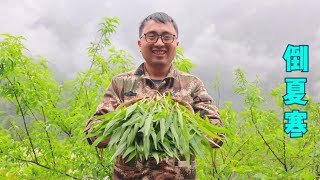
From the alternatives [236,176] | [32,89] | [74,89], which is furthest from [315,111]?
[32,89]

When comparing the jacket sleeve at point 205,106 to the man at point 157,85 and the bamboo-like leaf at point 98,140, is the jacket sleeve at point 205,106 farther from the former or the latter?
the bamboo-like leaf at point 98,140

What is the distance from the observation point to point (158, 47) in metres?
2.35

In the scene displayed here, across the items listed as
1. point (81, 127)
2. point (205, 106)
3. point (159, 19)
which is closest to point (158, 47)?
point (159, 19)

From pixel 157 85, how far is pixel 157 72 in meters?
Result: 0.08

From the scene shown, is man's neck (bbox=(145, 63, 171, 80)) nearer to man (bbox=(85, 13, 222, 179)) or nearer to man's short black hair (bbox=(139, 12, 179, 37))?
man (bbox=(85, 13, 222, 179))

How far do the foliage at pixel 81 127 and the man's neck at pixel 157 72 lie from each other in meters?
2.09

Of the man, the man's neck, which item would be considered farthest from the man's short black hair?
the man's neck

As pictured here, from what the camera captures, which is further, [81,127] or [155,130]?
[81,127]

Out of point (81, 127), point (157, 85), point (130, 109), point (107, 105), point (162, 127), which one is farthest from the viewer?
point (81, 127)

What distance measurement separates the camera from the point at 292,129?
5.04 meters

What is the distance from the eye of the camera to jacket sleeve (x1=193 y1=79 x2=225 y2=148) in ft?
7.29

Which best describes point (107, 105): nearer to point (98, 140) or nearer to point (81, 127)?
point (98, 140)

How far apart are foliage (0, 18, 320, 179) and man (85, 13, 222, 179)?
81.0 inches

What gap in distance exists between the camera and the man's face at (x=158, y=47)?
236 cm
